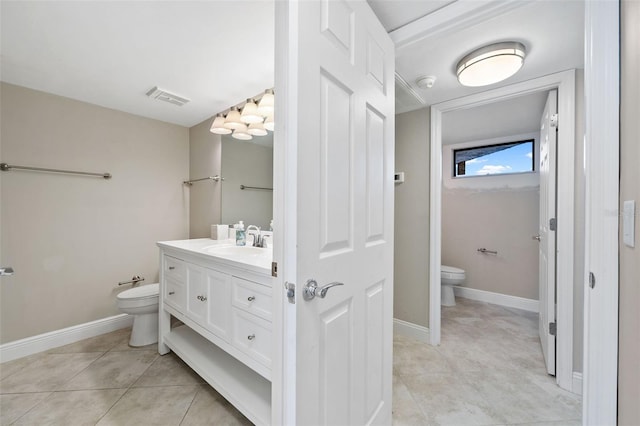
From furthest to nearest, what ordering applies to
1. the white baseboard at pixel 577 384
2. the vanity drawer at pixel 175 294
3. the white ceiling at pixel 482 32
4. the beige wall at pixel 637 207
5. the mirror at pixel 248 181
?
the mirror at pixel 248 181, the vanity drawer at pixel 175 294, the white baseboard at pixel 577 384, the white ceiling at pixel 482 32, the beige wall at pixel 637 207

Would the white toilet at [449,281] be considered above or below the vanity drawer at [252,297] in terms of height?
below

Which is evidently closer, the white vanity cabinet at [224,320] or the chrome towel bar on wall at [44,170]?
the white vanity cabinet at [224,320]

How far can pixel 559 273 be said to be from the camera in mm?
1709

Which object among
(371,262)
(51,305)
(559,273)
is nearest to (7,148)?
(51,305)

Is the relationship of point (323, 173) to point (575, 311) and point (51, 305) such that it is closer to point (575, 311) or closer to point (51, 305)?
point (575, 311)

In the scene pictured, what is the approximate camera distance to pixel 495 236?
10.8ft

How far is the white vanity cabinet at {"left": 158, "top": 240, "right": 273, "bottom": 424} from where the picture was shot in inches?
49.2

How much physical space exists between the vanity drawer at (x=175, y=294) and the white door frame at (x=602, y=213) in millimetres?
2106

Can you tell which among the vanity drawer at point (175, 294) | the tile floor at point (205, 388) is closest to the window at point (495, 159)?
the tile floor at point (205, 388)

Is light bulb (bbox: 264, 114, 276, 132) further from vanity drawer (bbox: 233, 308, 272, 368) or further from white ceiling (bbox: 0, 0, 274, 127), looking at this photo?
vanity drawer (bbox: 233, 308, 272, 368)

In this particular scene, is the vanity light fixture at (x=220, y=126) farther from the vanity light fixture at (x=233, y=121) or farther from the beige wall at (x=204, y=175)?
the beige wall at (x=204, y=175)

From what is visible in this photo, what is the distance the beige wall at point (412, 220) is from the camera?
229 centimetres

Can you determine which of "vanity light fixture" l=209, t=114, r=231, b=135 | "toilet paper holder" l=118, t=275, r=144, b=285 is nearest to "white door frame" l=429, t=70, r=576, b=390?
"vanity light fixture" l=209, t=114, r=231, b=135

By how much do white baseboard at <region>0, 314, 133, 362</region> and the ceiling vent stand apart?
2.16m
